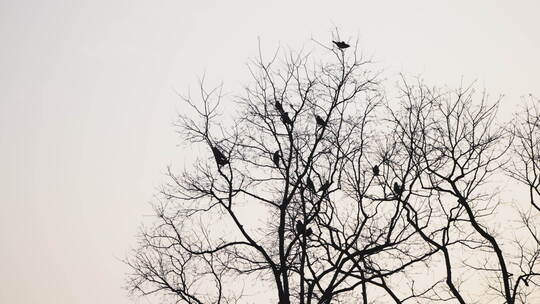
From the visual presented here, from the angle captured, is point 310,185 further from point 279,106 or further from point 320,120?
point 279,106

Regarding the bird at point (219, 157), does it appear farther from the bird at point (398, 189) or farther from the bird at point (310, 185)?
the bird at point (398, 189)

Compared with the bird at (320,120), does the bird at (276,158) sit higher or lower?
lower

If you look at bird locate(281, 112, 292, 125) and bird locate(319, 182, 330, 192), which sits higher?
bird locate(281, 112, 292, 125)

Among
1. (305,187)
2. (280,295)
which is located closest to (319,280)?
(280,295)

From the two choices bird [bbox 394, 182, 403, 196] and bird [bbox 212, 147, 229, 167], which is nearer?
bird [bbox 212, 147, 229, 167]

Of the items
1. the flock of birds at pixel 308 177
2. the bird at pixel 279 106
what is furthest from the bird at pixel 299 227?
the bird at pixel 279 106

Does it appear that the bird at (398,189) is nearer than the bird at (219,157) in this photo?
No

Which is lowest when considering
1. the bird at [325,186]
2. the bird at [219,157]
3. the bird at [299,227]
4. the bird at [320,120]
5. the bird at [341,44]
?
the bird at [299,227]

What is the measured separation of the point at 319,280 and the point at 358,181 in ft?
8.05

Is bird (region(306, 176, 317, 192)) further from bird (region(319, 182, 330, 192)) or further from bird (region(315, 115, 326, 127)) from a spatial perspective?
bird (region(315, 115, 326, 127))

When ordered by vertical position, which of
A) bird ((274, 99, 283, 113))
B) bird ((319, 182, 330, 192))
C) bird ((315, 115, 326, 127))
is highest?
bird ((274, 99, 283, 113))

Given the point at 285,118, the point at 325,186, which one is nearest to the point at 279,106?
the point at 285,118

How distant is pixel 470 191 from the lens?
14086 millimetres

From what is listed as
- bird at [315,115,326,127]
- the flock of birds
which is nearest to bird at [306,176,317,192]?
the flock of birds
